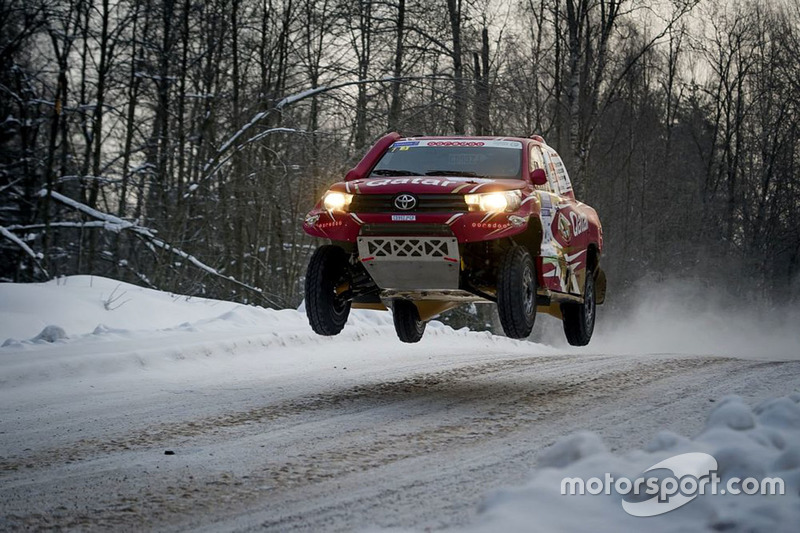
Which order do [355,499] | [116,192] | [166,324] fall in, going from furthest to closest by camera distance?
[116,192] → [166,324] → [355,499]

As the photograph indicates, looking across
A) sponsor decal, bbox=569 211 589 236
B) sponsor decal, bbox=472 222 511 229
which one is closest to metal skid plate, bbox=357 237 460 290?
sponsor decal, bbox=472 222 511 229

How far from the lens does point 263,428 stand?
19.8 feet

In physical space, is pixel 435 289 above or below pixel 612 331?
above

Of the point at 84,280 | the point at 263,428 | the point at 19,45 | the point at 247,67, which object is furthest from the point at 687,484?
the point at 247,67

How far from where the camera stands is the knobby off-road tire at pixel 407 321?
31.4ft

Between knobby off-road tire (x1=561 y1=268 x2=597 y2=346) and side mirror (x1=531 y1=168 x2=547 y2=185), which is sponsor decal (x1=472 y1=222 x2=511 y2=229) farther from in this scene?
knobby off-road tire (x1=561 y1=268 x2=597 y2=346)

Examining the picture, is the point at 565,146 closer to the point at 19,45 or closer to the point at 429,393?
the point at 19,45

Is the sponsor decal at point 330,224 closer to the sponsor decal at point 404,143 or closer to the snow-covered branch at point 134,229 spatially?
the sponsor decal at point 404,143

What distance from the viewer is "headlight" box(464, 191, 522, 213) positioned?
7336 mm

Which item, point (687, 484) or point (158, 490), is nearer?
point (687, 484)

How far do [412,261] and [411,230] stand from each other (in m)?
0.25

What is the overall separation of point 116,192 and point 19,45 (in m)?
3.88

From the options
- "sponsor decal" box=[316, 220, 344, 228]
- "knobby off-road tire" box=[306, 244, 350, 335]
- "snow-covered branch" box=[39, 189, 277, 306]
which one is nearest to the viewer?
"sponsor decal" box=[316, 220, 344, 228]

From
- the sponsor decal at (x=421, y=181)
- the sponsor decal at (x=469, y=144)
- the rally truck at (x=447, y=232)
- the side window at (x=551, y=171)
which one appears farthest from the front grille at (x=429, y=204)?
the side window at (x=551, y=171)
